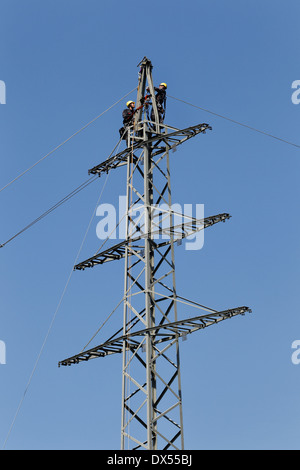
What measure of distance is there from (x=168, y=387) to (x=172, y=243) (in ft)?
18.5

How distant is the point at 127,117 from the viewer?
33.6m

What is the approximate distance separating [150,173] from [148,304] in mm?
5719

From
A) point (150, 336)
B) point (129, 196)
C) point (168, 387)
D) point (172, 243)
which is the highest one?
point (129, 196)

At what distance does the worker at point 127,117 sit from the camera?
3347 centimetres

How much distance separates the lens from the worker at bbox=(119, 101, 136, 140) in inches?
1318
